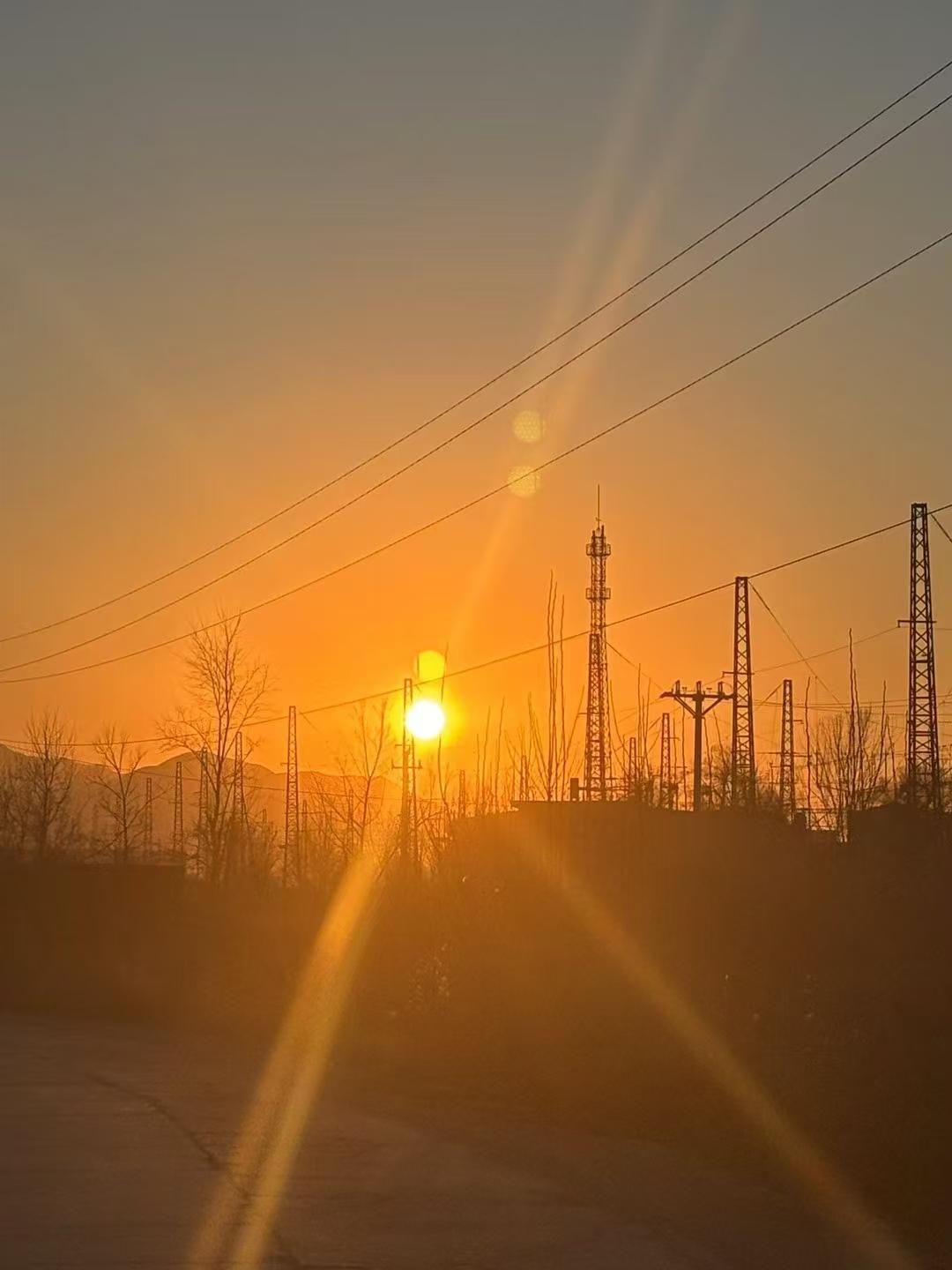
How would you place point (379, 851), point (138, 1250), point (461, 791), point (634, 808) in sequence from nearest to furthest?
point (138, 1250)
point (634, 808)
point (461, 791)
point (379, 851)

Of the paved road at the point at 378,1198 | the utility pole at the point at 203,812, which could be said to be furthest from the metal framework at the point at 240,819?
the paved road at the point at 378,1198

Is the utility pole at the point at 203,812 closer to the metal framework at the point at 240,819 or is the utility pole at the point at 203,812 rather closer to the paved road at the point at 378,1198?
the metal framework at the point at 240,819

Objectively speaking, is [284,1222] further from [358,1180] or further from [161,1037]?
[161,1037]

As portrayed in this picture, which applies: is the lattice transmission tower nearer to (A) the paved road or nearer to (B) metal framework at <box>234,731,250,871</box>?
(B) metal framework at <box>234,731,250,871</box>

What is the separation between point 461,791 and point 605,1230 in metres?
17.5

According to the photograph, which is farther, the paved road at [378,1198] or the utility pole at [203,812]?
the utility pole at [203,812]

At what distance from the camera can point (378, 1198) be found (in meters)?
11.8

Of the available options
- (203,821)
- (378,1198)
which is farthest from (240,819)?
(378,1198)

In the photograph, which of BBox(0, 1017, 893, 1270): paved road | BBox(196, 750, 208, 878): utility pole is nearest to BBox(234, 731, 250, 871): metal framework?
BBox(196, 750, 208, 878): utility pole

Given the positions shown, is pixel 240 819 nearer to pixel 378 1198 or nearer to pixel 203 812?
pixel 203 812

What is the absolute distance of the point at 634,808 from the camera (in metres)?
25.0

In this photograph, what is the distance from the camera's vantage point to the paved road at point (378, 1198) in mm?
9859

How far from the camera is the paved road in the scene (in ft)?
32.3

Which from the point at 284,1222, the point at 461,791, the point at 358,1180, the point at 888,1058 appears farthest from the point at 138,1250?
the point at 461,791
